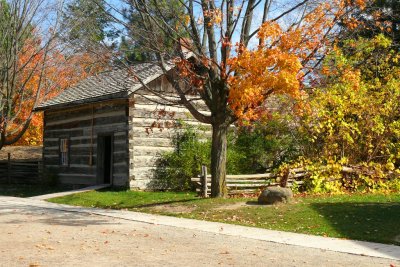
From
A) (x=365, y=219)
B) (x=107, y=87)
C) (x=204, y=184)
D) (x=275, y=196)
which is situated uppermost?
(x=107, y=87)

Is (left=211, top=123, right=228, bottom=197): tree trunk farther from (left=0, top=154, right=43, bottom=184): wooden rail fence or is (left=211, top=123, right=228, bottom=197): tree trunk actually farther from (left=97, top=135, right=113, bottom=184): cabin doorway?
(left=0, top=154, right=43, bottom=184): wooden rail fence

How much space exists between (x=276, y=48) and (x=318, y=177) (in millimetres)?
7581

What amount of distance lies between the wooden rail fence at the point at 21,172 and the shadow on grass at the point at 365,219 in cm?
1766

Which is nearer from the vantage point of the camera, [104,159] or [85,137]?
[104,159]

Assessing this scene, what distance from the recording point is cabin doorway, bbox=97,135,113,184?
76.6 feet

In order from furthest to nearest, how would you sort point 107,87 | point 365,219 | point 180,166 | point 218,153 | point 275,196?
point 107,87 → point 180,166 → point 218,153 → point 275,196 → point 365,219

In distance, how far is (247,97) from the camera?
1397 centimetres

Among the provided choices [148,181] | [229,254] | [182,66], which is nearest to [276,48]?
[182,66]

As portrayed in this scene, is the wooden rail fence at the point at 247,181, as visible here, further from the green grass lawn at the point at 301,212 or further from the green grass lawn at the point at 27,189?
the green grass lawn at the point at 27,189

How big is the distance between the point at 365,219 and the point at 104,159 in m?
13.2

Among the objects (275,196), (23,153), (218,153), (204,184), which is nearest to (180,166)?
(204,184)

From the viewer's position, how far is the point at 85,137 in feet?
79.4

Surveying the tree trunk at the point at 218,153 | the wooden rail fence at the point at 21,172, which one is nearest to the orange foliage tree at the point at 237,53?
the tree trunk at the point at 218,153

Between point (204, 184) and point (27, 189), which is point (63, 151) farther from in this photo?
point (204, 184)
